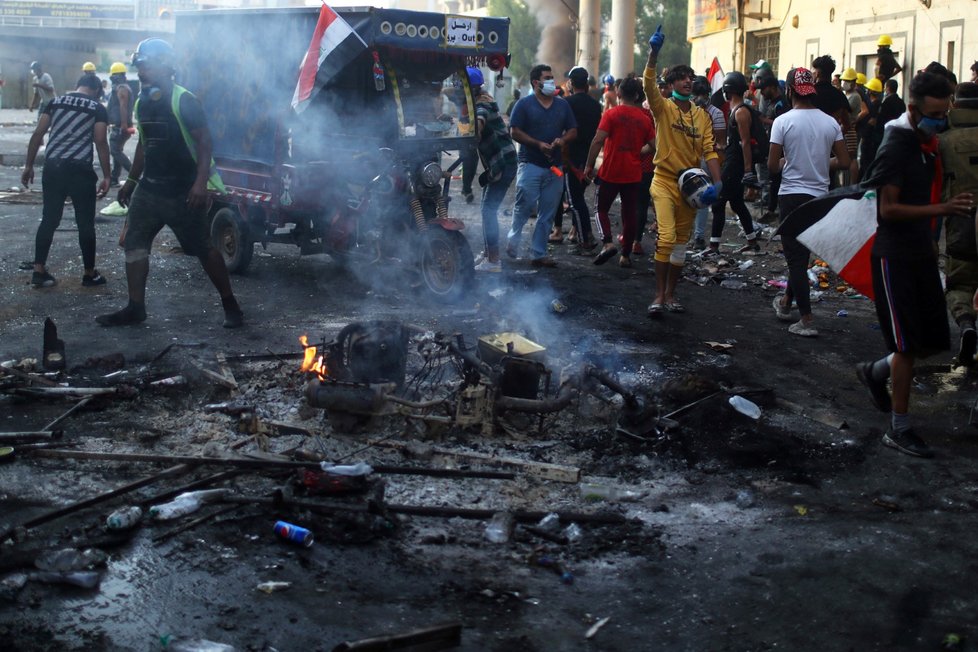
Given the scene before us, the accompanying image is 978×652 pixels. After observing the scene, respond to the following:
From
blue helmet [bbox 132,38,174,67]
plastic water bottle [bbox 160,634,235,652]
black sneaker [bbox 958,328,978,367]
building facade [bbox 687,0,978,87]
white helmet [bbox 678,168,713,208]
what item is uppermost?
building facade [bbox 687,0,978,87]

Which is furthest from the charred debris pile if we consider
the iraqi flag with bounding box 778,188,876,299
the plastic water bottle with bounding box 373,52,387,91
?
the plastic water bottle with bounding box 373,52,387,91

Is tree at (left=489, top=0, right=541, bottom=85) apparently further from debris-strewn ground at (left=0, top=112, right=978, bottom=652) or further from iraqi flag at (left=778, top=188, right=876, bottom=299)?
iraqi flag at (left=778, top=188, right=876, bottom=299)

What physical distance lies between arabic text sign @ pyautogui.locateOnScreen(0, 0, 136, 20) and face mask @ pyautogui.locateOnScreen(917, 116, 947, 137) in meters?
62.3

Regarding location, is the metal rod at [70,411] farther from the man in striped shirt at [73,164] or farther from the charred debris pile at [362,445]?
the man in striped shirt at [73,164]

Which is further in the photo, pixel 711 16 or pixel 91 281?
pixel 711 16

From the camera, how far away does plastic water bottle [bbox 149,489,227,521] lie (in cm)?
431

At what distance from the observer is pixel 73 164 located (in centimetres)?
910

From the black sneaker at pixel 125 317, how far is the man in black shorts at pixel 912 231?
560 centimetres

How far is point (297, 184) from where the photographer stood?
31.1ft

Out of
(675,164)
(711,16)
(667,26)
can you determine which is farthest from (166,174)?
(667,26)

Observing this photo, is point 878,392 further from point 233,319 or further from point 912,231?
point 233,319

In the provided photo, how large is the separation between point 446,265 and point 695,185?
95.5 inches

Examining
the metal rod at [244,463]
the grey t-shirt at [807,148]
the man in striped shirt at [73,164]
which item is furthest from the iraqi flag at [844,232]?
the man in striped shirt at [73,164]

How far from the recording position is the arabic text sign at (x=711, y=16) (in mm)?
25844
